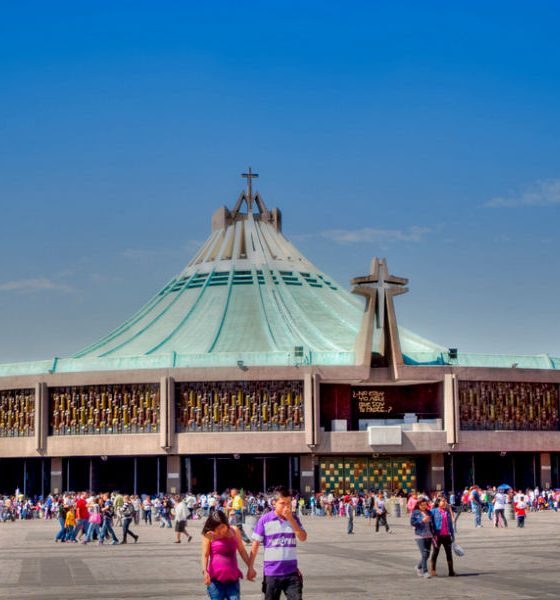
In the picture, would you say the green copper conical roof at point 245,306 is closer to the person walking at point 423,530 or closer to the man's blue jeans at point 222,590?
the person walking at point 423,530

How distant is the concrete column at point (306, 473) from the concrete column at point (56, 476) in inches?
469

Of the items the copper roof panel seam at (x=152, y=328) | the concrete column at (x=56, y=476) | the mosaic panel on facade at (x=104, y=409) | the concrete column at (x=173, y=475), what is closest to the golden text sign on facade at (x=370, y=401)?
the concrete column at (x=173, y=475)

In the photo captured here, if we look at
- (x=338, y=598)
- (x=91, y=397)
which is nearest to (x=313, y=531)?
(x=338, y=598)

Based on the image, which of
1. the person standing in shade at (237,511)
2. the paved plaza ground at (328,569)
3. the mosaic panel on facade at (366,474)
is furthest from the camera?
the mosaic panel on facade at (366,474)

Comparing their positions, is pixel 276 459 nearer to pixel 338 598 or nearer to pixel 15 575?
pixel 15 575

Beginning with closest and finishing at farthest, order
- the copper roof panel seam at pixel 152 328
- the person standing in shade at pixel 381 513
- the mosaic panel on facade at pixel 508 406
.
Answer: the person standing in shade at pixel 381 513 < the mosaic panel on facade at pixel 508 406 < the copper roof panel seam at pixel 152 328

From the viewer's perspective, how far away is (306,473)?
57375mm

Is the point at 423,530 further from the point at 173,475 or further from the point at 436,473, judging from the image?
the point at 436,473

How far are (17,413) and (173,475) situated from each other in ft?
29.9

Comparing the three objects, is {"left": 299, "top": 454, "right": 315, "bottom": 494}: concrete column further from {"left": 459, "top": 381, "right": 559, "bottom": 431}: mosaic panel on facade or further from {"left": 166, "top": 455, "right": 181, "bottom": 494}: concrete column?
{"left": 459, "top": 381, "right": 559, "bottom": 431}: mosaic panel on facade

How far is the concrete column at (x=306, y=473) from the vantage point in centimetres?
5703

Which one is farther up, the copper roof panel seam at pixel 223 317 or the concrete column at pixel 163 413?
the copper roof panel seam at pixel 223 317

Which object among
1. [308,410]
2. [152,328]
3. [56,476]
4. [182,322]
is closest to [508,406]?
[308,410]

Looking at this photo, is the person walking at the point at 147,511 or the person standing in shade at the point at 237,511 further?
the person walking at the point at 147,511
